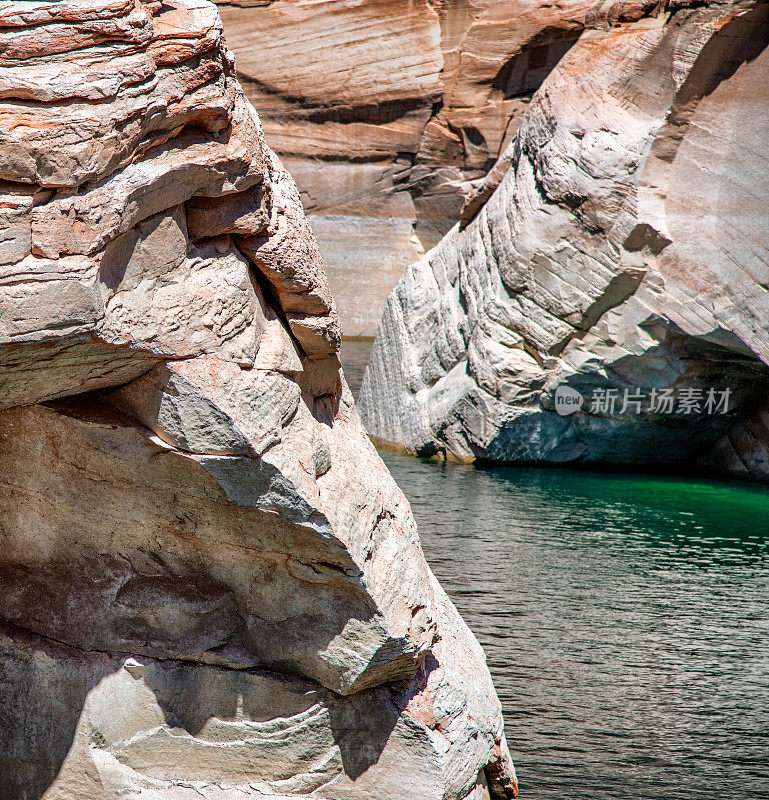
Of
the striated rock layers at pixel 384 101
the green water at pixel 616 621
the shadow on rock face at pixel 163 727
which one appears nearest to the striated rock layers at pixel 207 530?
the shadow on rock face at pixel 163 727

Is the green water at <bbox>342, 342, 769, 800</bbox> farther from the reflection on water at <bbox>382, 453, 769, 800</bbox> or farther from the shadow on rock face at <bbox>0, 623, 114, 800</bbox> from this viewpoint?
the shadow on rock face at <bbox>0, 623, 114, 800</bbox>

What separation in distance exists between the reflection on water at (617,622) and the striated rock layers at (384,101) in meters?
7.43

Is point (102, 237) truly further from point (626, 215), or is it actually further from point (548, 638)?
point (626, 215)

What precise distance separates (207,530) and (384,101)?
1227cm

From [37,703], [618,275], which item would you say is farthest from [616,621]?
[618,275]

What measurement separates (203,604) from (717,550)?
4.39 m

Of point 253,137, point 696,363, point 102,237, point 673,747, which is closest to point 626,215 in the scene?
point 696,363

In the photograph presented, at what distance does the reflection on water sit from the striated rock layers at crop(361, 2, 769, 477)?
0.88 meters

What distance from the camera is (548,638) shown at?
462 cm

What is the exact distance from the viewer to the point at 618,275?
770cm

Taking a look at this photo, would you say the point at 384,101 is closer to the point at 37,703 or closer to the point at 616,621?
the point at 616,621

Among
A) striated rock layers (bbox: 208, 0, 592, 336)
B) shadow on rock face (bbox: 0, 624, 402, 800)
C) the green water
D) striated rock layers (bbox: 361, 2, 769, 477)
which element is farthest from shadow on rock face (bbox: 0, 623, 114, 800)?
striated rock layers (bbox: 208, 0, 592, 336)

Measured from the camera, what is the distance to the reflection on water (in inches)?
139

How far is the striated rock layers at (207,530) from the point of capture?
234cm
